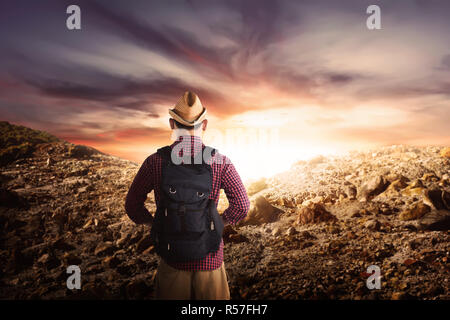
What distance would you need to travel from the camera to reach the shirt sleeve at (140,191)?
2.66 metres

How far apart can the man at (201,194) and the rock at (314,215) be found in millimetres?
4080

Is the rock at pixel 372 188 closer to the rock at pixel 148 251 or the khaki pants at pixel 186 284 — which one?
the rock at pixel 148 251

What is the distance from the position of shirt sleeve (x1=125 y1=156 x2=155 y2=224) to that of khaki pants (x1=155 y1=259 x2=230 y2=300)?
609 mm

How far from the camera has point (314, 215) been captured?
6.35 metres

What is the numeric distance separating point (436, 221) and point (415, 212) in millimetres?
468

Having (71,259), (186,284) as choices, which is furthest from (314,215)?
(71,259)

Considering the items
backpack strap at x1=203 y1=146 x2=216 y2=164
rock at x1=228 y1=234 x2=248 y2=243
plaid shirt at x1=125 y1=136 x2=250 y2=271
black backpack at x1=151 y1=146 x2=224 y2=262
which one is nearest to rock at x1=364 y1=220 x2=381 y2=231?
rock at x1=228 y1=234 x2=248 y2=243

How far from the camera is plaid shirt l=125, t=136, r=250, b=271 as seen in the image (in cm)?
258

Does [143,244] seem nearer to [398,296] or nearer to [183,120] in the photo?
[183,120]

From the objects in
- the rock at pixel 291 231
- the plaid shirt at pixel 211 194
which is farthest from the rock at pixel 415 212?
the plaid shirt at pixel 211 194

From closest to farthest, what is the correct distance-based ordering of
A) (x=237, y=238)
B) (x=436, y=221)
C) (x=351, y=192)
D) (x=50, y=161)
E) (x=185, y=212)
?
1. (x=185, y=212)
2. (x=436, y=221)
3. (x=237, y=238)
4. (x=351, y=192)
5. (x=50, y=161)

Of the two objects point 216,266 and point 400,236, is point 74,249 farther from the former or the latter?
point 400,236

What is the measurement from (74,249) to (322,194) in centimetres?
650

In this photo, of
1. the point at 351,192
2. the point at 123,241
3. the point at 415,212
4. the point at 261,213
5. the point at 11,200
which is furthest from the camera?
the point at 11,200
